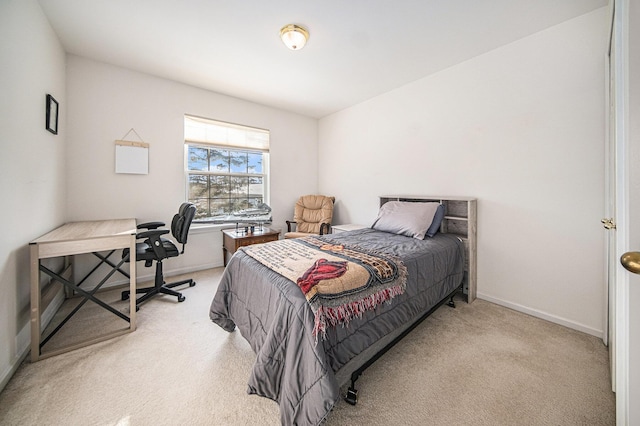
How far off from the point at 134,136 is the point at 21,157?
141 cm

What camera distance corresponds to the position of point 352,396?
1.36m

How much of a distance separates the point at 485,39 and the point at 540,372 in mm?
2820

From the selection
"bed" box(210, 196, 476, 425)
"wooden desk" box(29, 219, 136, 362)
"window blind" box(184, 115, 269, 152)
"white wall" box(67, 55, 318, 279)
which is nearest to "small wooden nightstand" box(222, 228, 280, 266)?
"white wall" box(67, 55, 318, 279)

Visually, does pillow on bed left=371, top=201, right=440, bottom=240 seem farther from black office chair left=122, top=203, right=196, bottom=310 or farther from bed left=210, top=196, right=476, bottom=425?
black office chair left=122, top=203, right=196, bottom=310

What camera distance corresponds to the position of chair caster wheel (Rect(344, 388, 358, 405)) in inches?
53.2

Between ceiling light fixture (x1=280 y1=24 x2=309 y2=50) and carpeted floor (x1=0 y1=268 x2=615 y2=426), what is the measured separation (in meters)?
2.64

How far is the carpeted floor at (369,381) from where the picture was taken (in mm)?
1277

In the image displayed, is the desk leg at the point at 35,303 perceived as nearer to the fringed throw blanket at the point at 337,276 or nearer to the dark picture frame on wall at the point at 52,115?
the dark picture frame on wall at the point at 52,115

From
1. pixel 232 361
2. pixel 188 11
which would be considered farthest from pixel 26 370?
pixel 188 11

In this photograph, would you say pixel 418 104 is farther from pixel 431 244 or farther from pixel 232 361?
pixel 232 361

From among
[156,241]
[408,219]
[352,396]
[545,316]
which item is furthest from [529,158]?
[156,241]

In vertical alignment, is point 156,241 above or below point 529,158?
below

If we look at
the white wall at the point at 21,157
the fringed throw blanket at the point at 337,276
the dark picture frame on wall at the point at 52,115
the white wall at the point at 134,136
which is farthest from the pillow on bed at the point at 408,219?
the dark picture frame on wall at the point at 52,115

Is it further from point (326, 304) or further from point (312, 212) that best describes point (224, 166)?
point (326, 304)
